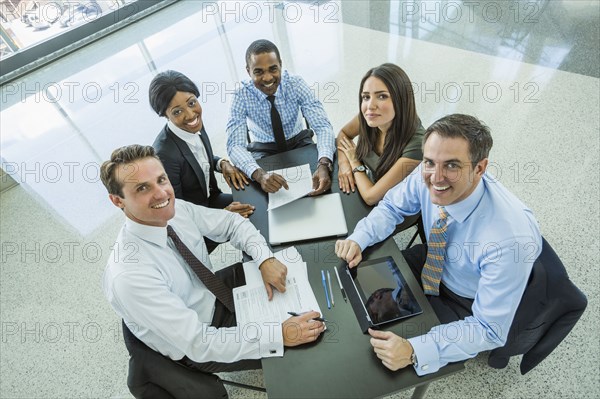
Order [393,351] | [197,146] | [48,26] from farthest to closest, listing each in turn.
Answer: [48,26] < [197,146] < [393,351]

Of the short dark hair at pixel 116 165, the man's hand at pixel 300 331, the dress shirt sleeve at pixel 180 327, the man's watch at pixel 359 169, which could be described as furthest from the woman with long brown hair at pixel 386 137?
the short dark hair at pixel 116 165

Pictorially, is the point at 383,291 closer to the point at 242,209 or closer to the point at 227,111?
the point at 242,209

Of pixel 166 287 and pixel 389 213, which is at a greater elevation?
pixel 166 287

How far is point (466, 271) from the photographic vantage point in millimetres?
1461

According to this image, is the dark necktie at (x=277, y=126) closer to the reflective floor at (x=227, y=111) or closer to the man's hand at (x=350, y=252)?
the reflective floor at (x=227, y=111)

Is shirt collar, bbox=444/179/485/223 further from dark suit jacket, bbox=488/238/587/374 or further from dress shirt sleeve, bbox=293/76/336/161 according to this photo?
dress shirt sleeve, bbox=293/76/336/161

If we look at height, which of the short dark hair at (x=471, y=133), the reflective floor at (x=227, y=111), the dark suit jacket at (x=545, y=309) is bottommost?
the reflective floor at (x=227, y=111)

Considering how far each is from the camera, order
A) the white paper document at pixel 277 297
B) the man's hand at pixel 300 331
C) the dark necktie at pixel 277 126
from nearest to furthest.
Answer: the man's hand at pixel 300 331 < the white paper document at pixel 277 297 < the dark necktie at pixel 277 126

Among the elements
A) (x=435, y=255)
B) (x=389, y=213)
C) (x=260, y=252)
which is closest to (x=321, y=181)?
(x=389, y=213)

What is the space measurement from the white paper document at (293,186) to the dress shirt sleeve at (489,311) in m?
0.86

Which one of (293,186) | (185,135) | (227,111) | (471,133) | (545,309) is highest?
(471,133)

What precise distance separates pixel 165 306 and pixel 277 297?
0.43 meters

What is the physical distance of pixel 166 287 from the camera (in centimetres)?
136

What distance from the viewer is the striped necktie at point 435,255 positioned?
1.45 m
